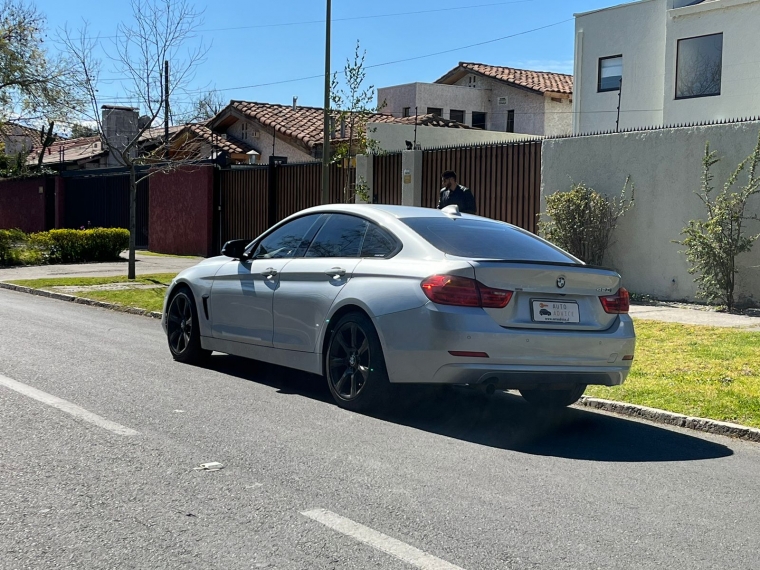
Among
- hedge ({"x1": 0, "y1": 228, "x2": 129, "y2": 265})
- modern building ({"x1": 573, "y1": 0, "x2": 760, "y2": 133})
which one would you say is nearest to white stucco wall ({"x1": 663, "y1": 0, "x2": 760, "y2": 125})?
modern building ({"x1": 573, "y1": 0, "x2": 760, "y2": 133})

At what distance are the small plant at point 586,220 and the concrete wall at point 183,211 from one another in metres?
12.5

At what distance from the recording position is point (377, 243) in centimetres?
726

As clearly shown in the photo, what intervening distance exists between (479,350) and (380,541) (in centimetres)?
232

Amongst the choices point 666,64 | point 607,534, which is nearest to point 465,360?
point 607,534

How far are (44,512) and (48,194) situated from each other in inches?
1246

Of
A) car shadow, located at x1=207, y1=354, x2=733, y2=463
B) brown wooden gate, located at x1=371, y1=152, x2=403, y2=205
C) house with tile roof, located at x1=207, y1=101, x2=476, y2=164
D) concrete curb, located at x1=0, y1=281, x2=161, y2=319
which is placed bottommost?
concrete curb, located at x1=0, y1=281, x2=161, y2=319

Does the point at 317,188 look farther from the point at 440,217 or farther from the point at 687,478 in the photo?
the point at 687,478

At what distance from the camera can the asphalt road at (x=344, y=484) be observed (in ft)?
13.3

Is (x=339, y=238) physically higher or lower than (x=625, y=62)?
lower

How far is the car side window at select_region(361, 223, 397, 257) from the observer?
712 centimetres

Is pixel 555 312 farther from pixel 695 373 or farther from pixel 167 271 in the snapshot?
pixel 167 271

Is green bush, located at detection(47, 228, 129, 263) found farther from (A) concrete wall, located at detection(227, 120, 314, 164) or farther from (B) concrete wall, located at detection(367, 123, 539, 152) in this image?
(A) concrete wall, located at detection(227, 120, 314, 164)

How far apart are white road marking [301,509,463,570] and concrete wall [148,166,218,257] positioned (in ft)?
69.8

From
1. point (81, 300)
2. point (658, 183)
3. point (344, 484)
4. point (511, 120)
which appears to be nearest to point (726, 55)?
point (658, 183)
